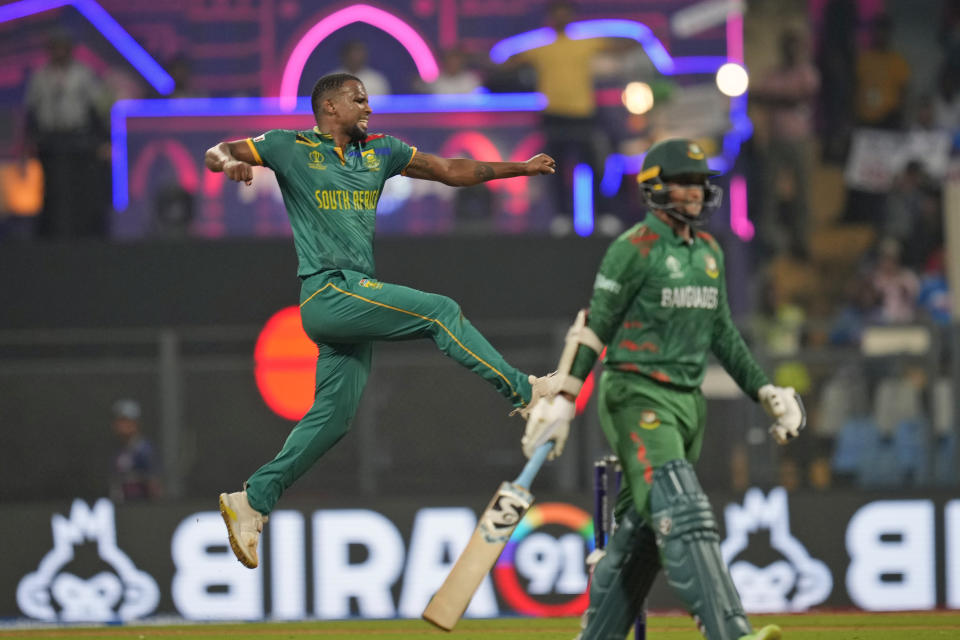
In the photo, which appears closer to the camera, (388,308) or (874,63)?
(388,308)

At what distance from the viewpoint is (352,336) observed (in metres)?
7.10

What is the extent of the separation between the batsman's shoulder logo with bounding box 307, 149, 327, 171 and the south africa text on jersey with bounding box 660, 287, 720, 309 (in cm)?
195

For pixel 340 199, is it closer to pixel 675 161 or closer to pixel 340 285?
pixel 340 285

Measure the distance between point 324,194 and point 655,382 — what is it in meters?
2.00

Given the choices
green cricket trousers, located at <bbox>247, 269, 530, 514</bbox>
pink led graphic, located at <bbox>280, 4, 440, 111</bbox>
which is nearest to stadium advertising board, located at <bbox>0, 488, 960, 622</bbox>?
green cricket trousers, located at <bbox>247, 269, 530, 514</bbox>

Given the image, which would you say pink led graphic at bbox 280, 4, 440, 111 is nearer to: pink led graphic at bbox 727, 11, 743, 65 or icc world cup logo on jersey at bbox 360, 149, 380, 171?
pink led graphic at bbox 727, 11, 743, 65

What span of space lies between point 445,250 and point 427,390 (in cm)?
171

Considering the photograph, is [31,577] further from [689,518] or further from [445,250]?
[689,518]

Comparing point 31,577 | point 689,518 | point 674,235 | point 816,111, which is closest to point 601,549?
point 689,518

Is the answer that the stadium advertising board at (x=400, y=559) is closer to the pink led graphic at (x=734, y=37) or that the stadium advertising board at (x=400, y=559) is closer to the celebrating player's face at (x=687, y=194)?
the celebrating player's face at (x=687, y=194)

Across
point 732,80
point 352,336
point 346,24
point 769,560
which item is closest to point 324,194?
point 352,336

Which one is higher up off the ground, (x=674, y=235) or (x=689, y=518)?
(x=674, y=235)

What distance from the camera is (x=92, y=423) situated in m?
11.6

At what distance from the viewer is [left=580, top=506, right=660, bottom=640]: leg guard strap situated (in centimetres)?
629
